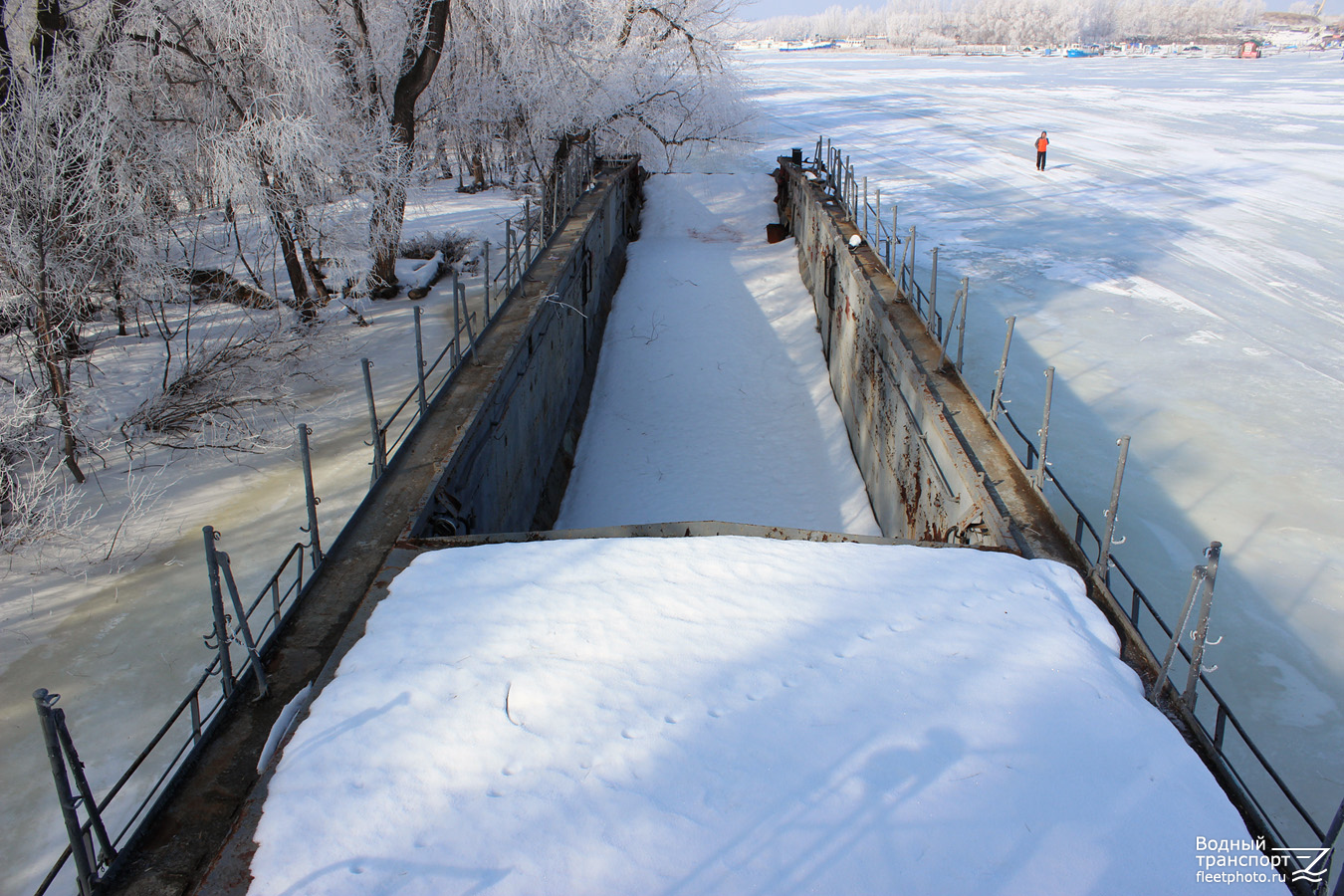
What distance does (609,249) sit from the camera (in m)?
21.9

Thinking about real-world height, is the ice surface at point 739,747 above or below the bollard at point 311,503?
below

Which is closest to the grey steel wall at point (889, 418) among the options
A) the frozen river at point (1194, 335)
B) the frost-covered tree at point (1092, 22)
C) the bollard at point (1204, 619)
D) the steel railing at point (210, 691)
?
the bollard at point (1204, 619)

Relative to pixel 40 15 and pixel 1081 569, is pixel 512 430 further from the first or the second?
pixel 40 15

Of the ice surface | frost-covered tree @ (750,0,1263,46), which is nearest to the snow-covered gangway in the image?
the ice surface

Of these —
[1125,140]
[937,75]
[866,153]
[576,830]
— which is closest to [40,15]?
[576,830]

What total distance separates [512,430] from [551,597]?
15.3 feet

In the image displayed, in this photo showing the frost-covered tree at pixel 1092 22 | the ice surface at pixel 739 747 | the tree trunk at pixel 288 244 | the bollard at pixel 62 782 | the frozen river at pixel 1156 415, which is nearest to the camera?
the bollard at pixel 62 782

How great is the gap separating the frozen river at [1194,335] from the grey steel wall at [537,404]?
703 centimetres

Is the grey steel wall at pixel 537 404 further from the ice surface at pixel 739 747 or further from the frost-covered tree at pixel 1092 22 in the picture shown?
the frost-covered tree at pixel 1092 22

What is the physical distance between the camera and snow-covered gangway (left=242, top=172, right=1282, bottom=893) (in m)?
4.17

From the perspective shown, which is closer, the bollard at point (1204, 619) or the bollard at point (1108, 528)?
the bollard at point (1204, 619)

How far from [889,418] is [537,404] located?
4976mm

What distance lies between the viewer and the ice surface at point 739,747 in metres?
4.16

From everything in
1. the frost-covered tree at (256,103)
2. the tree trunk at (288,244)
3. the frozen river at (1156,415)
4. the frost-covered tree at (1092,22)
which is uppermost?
the frost-covered tree at (1092,22)
